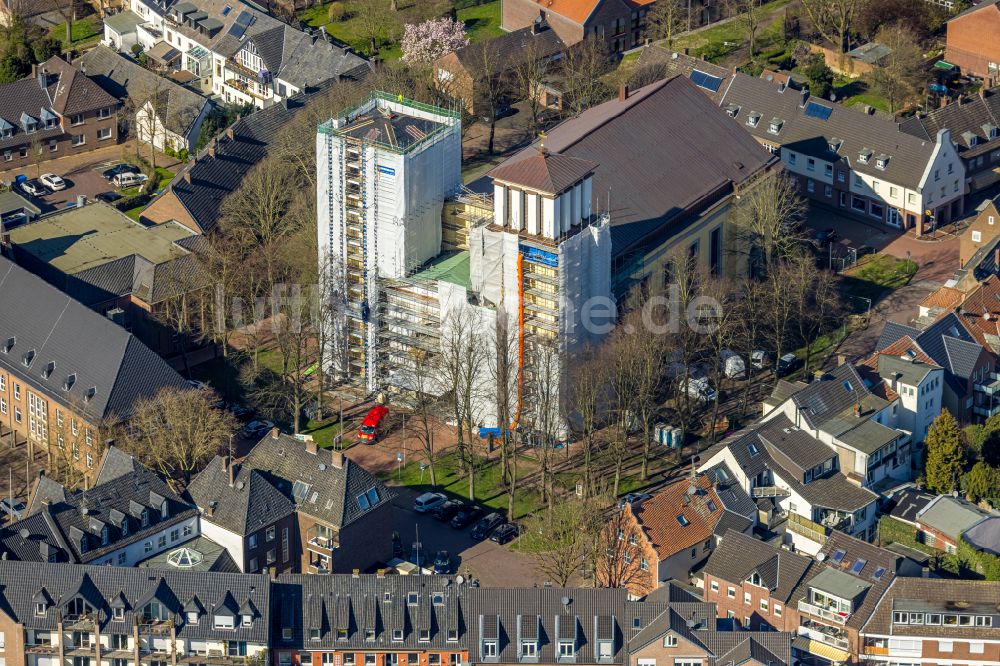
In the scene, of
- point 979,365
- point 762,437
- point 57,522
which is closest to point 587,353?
point 762,437

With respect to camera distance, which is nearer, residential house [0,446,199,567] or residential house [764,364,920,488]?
residential house [0,446,199,567]

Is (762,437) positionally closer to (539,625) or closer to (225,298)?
(539,625)

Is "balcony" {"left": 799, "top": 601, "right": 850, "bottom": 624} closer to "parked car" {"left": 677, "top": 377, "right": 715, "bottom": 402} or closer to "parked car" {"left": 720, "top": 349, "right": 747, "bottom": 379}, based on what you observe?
"parked car" {"left": 677, "top": 377, "right": 715, "bottom": 402}

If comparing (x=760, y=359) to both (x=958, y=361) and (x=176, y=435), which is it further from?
(x=176, y=435)

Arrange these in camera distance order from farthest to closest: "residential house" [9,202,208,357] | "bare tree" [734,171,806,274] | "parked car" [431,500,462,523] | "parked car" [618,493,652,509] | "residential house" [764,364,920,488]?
"bare tree" [734,171,806,274] → "residential house" [9,202,208,357] → "parked car" [431,500,462,523] → "residential house" [764,364,920,488] → "parked car" [618,493,652,509]

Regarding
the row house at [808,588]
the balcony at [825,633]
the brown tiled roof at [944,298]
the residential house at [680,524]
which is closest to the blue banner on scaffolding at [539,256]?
the residential house at [680,524]

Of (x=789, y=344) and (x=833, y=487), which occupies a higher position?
(x=789, y=344)

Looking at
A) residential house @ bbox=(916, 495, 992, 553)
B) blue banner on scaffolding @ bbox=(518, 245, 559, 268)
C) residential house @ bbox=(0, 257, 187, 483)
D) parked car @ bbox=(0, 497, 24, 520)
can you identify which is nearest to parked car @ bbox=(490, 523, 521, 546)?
blue banner on scaffolding @ bbox=(518, 245, 559, 268)
